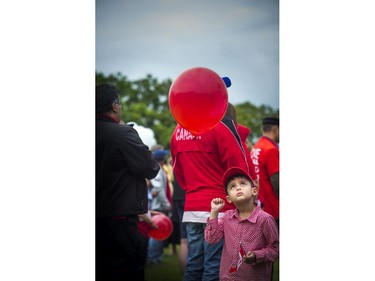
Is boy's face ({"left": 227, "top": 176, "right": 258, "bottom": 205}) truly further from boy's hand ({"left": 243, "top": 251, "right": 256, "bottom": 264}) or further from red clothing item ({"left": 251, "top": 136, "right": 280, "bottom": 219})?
red clothing item ({"left": 251, "top": 136, "right": 280, "bottom": 219})

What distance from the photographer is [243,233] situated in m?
3.83

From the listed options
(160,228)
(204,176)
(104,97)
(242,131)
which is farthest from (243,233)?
(160,228)

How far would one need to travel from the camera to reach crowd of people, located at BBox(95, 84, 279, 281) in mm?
3840

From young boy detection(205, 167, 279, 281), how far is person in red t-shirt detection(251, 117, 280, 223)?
2.99ft

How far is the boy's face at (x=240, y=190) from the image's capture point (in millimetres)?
3834

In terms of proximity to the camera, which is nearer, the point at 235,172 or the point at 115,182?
the point at 235,172

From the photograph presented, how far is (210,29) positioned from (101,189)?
3.72 ft

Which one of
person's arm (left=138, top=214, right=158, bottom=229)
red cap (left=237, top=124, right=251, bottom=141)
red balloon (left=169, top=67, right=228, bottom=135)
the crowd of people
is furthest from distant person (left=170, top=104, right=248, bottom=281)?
person's arm (left=138, top=214, right=158, bottom=229)

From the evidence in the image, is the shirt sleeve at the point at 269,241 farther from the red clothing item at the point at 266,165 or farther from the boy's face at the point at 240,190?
the red clothing item at the point at 266,165

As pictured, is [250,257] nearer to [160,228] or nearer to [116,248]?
[116,248]

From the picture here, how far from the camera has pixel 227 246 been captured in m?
3.88

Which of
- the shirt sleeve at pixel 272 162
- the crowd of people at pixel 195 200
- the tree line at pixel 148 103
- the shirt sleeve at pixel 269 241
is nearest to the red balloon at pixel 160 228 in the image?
the tree line at pixel 148 103

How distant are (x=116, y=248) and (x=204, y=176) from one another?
64 centimetres

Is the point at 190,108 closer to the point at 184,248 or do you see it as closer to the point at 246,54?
the point at 246,54
